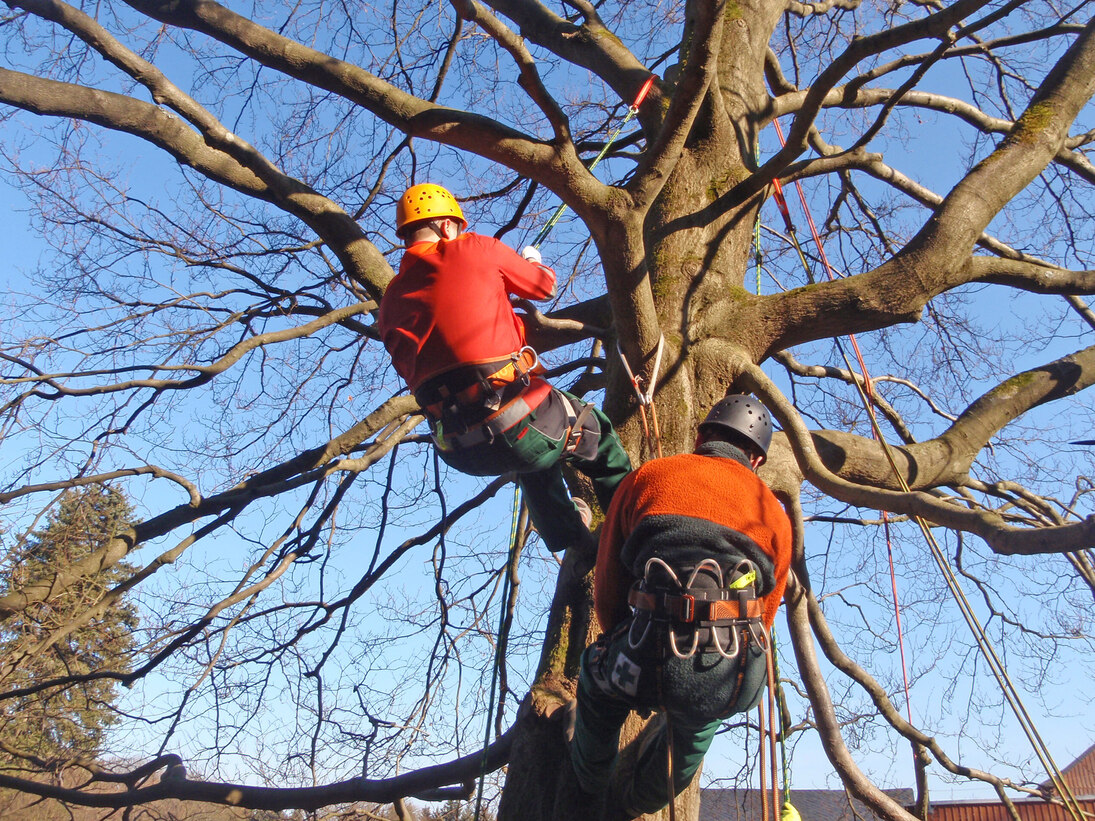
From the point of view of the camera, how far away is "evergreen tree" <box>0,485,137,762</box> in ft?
13.8

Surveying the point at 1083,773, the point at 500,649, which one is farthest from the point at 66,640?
the point at 1083,773

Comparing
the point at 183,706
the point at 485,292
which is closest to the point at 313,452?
the point at 183,706

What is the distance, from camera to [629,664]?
8.50 ft

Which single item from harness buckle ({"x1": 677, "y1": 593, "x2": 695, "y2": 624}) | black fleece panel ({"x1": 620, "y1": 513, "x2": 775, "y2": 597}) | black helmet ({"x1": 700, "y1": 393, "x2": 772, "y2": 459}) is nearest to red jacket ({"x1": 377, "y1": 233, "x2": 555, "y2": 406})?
black helmet ({"x1": 700, "y1": 393, "x2": 772, "y2": 459})

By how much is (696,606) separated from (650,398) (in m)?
1.35

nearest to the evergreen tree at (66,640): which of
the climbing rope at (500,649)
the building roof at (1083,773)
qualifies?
the climbing rope at (500,649)

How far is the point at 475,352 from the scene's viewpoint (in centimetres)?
324

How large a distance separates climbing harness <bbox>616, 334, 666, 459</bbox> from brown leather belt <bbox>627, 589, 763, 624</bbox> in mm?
1052

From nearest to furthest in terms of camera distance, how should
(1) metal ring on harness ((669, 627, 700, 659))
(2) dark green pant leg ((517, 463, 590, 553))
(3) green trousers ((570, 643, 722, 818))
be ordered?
(1) metal ring on harness ((669, 627, 700, 659))
(3) green trousers ((570, 643, 722, 818))
(2) dark green pant leg ((517, 463, 590, 553))

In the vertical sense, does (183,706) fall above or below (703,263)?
below

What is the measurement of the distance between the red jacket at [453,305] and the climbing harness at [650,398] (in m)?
0.52

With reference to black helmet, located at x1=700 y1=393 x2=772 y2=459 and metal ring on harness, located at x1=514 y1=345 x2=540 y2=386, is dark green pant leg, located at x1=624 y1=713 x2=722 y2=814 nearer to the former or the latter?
black helmet, located at x1=700 y1=393 x2=772 y2=459

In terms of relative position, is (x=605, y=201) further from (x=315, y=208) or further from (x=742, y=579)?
(x=742, y=579)

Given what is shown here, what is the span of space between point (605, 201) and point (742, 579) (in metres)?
1.92
